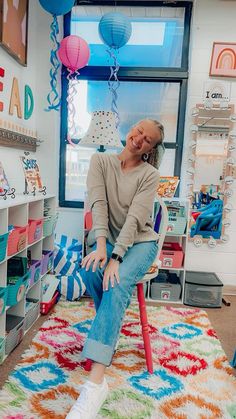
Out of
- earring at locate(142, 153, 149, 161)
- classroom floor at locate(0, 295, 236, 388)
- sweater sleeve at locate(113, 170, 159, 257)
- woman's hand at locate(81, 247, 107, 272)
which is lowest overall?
classroom floor at locate(0, 295, 236, 388)

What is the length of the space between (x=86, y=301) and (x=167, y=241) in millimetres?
841

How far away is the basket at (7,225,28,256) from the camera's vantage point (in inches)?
66.2

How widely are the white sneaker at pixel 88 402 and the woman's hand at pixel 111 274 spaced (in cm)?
34

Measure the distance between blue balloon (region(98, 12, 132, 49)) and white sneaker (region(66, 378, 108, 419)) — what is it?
2.14 m

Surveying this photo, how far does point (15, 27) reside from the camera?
2.22m

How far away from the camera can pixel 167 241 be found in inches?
113

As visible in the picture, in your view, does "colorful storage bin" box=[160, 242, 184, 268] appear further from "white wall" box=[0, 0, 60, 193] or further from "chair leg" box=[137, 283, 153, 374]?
"white wall" box=[0, 0, 60, 193]

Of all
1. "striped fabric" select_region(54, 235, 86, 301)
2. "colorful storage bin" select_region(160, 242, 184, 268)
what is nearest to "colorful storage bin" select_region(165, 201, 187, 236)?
"colorful storage bin" select_region(160, 242, 184, 268)

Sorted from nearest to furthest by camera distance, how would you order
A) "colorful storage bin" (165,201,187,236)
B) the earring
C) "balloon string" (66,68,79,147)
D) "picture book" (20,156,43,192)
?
1. the earring
2. "picture book" (20,156,43,192)
3. "colorful storage bin" (165,201,187,236)
4. "balloon string" (66,68,79,147)

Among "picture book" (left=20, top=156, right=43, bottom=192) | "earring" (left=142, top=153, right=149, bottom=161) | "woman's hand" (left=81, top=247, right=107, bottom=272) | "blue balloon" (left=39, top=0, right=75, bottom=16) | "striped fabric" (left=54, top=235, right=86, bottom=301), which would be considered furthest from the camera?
"striped fabric" (left=54, top=235, right=86, bottom=301)

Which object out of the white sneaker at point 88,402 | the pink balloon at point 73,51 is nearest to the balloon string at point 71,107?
the pink balloon at point 73,51

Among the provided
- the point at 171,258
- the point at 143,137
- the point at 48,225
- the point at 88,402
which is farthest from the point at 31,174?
the point at 88,402

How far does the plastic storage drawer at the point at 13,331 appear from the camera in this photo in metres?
1.68

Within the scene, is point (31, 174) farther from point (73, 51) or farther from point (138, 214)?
point (138, 214)
